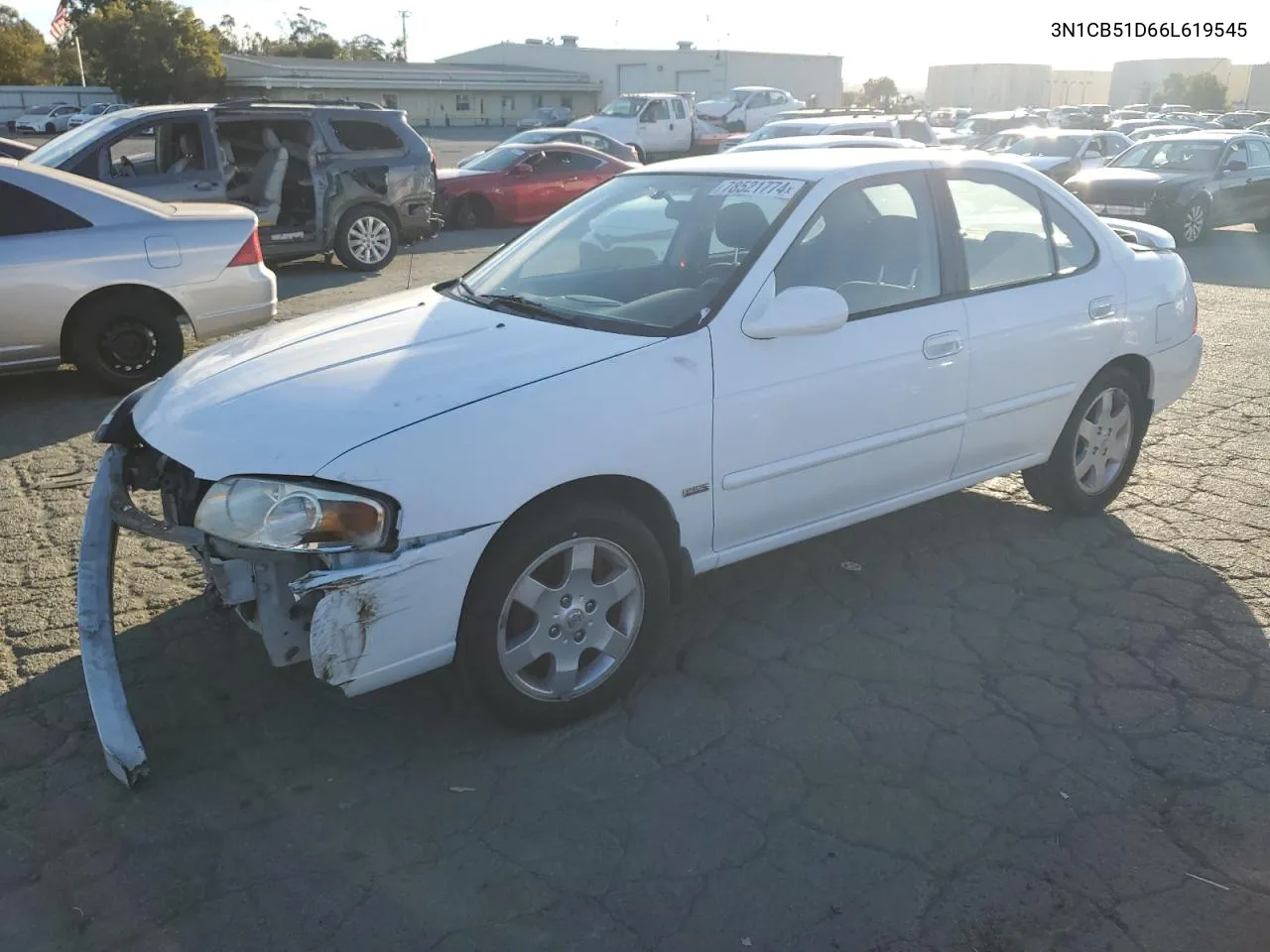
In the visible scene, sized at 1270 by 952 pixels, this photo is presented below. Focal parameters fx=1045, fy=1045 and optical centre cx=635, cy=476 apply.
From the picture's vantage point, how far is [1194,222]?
15.4 metres

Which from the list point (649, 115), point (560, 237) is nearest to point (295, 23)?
point (649, 115)

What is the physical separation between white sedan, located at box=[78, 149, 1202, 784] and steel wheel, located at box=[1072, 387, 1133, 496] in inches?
0.9

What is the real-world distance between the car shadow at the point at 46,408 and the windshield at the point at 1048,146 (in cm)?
1722

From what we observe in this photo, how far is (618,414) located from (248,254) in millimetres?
4898

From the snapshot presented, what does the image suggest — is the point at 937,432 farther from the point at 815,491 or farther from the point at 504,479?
the point at 504,479

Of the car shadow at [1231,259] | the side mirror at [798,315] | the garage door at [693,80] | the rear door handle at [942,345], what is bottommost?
the car shadow at [1231,259]

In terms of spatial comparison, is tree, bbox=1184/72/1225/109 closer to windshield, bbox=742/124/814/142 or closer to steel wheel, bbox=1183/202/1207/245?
windshield, bbox=742/124/814/142

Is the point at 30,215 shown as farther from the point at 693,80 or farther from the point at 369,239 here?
the point at 693,80

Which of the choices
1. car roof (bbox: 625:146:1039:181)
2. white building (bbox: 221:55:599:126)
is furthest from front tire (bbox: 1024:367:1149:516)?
white building (bbox: 221:55:599:126)

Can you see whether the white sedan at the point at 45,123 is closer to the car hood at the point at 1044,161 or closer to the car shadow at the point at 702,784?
the car hood at the point at 1044,161

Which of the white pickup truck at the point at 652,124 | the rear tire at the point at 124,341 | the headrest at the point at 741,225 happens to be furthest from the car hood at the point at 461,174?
the headrest at the point at 741,225

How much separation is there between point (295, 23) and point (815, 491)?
104 meters

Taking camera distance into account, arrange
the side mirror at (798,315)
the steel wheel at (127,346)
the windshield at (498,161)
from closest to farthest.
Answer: the side mirror at (798,315)
the steel wheel at (127,346)
the windshield at (498,161)

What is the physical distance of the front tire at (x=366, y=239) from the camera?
1174cm
